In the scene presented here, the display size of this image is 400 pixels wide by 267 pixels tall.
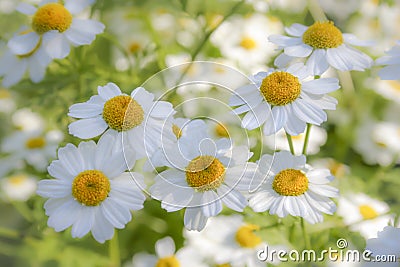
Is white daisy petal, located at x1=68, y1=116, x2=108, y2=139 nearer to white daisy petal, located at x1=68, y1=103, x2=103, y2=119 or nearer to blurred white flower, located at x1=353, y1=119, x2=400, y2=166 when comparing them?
white daisy petal, located at x1=68, y1=103, x2=103, y2=119

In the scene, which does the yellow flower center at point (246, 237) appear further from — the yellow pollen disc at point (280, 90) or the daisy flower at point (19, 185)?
the daisy flower at point (19, 185)

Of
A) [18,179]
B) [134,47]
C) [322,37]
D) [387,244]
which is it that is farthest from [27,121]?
[387,244]

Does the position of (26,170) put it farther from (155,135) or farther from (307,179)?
(307,179)

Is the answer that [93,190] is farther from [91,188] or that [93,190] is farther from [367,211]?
[367,211]

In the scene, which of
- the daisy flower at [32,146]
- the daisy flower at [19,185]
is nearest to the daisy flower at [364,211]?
the daisy flower at [32,146]

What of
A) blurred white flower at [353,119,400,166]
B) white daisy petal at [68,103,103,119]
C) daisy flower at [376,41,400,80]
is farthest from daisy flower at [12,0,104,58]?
blurred white flower at [353,119,400,166]

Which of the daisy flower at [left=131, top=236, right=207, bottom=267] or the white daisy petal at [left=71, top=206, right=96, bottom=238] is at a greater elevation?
the white daisy petal at [left=71, top=206, right=96, bottom=238]

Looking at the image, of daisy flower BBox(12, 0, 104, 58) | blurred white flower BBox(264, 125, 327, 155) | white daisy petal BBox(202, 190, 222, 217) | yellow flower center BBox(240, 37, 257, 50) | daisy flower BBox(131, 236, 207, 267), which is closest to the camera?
white daisy petal BBox(202, 190, 222, 217)
